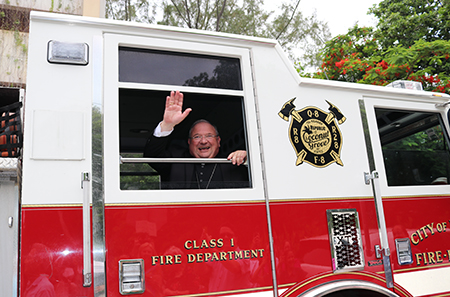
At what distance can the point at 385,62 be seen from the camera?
25.7ft

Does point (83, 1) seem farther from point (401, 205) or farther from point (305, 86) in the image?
point (401, 205)

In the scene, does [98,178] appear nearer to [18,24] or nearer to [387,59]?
[387,59]

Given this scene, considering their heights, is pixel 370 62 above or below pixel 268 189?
above

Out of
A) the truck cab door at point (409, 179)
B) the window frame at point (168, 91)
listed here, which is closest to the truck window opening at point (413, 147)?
the truck cab door at point (409, 179)

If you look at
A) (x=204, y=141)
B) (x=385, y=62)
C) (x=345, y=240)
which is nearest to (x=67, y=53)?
(x=204, y=141)

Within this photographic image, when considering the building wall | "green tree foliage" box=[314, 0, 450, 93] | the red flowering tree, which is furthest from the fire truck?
the building wall

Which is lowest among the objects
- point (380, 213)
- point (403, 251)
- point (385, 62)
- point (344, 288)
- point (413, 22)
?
point (344, 288)

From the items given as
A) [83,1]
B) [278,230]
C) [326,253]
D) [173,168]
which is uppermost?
[83,1]

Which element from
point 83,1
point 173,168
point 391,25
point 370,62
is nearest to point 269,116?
point 173,168

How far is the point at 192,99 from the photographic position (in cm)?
274

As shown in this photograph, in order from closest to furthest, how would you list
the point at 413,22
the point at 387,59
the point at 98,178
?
the point at 98,178
the point at 387,59
the point at 413,22

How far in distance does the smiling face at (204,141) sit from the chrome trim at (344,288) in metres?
1.27

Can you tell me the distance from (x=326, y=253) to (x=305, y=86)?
124 cm

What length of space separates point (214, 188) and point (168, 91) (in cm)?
72
